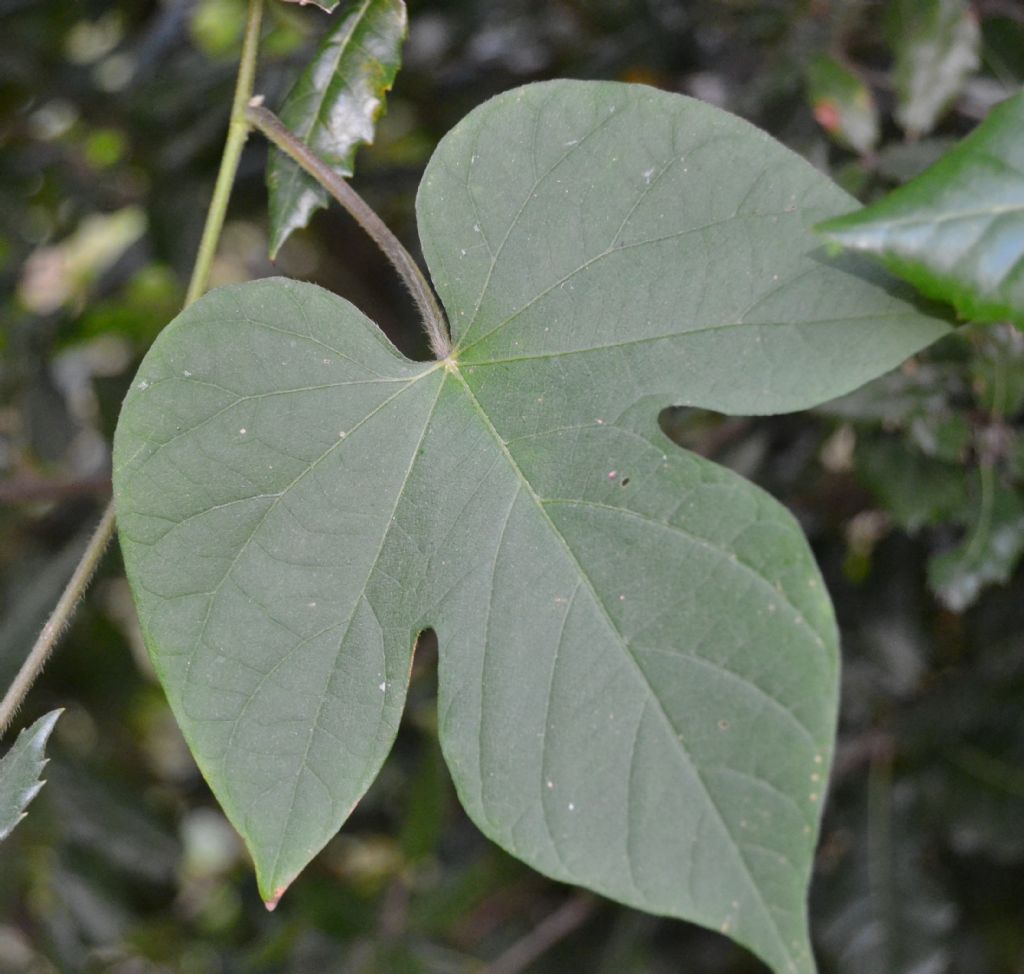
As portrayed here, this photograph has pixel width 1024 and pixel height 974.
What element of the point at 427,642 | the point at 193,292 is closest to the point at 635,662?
the point at 193,292

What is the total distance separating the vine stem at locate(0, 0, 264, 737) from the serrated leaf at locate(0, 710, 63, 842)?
0.9 inches

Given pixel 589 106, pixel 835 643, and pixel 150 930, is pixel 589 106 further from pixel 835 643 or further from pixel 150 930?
pixel 150 930

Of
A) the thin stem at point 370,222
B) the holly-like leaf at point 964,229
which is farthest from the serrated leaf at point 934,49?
the thin stem at point 370,222

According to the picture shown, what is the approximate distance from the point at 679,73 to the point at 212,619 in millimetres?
1156

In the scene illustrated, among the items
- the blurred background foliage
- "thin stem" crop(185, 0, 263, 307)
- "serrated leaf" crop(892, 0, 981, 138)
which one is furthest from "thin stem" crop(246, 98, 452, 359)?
"serrated leaf" crop(892, 0, 981, 138)

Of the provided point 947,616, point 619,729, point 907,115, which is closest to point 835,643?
point 619,729

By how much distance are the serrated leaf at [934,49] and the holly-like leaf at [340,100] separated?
52cm

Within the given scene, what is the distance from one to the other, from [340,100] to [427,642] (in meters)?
0.99

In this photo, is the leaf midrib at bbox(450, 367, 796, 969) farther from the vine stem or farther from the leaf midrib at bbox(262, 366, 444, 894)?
the vine stem

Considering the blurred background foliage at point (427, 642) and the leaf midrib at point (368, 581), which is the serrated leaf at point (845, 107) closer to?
the blurred background foliage at point (427, 642)

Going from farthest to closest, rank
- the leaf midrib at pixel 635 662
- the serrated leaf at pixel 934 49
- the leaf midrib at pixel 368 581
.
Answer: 1. the serrated leaf at pixel 934 49
2. the leaf midrib at pixel 368 581
3. the leaf midrib at pixel 635 662

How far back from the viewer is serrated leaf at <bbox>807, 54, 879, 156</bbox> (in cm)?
110

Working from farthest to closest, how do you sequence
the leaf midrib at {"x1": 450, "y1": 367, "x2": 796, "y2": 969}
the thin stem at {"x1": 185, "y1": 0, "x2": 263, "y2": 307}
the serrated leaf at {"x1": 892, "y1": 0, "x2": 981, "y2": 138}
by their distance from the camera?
the serrated leaf at {"x1": 892, "y1": 0, "x2": 981, "y2": 138} < the thin stem at {"x1": 185, "y1": 0, "x2": 263, "y2": 307} < the leaf midrib at {"x1": 450, "y1": 367, "x2": 796, "y2": 969}

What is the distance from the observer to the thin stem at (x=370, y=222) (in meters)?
0.74
